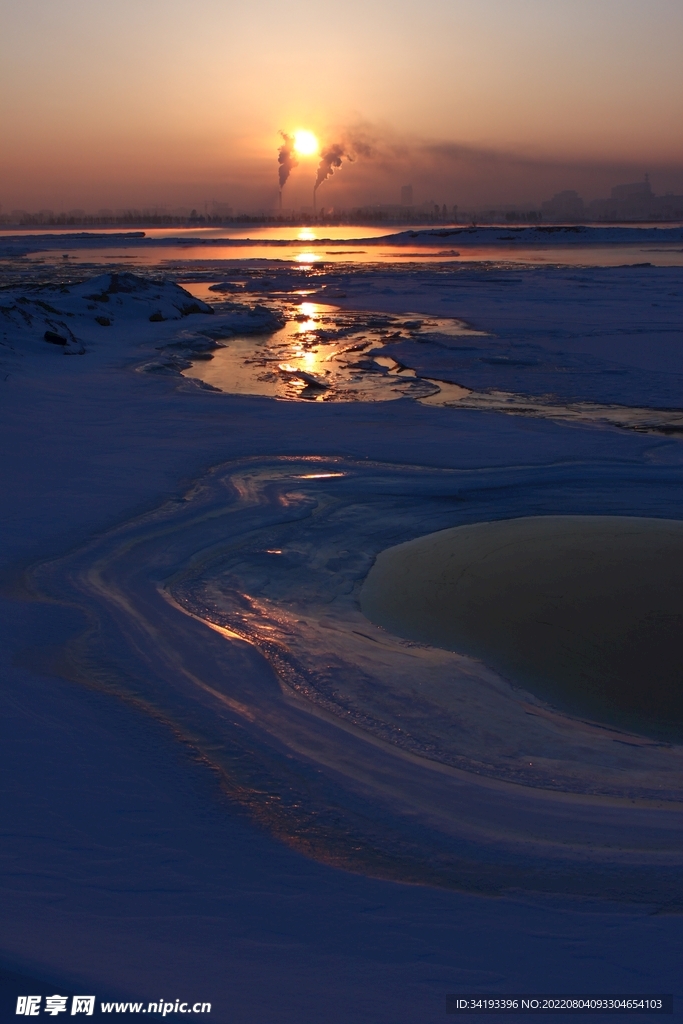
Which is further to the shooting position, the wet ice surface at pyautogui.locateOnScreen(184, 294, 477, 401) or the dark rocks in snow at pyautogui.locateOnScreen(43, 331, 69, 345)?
the dark rocks in snow at pyautogui.locateOnScreen(43, 331, 69, 345)

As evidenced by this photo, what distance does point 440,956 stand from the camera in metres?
1.96

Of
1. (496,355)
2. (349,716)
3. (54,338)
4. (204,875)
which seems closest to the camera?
(204,875)

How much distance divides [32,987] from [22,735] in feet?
3.82

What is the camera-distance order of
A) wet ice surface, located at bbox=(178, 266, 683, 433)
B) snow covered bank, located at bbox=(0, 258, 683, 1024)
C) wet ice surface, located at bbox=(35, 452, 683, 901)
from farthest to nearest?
wet ice surface, located at bbox=(178, 266, 683, 433), wet ice surface, located at bbox=(35, 452, 683, 901), snow covered bank, located at bbox=(0, 258, 683, 1024)

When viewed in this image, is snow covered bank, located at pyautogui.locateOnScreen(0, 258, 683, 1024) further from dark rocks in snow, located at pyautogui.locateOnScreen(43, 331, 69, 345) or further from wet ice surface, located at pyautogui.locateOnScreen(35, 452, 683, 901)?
dark rocks in snow, located at pyautogui.locateOnScreen(43, 331, 69, 345)

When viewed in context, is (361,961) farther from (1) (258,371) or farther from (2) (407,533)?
(1) (258,371)

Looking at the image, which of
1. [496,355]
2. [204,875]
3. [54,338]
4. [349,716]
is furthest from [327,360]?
[204,875]

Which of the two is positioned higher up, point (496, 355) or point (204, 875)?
point (496, 355)

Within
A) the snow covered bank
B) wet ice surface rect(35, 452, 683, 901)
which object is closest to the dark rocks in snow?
the snow covered bank

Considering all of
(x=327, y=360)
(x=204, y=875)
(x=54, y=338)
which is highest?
(x=54, y=338)

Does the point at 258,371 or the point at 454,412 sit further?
the point at 258,371

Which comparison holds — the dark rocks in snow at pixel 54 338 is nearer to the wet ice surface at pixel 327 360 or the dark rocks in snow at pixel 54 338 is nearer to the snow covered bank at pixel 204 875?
the wet ice surface at pixel 327 360

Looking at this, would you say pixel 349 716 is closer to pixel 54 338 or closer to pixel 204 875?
pixel 204 875

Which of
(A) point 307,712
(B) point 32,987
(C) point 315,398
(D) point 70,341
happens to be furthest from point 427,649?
(D) point 70,341
